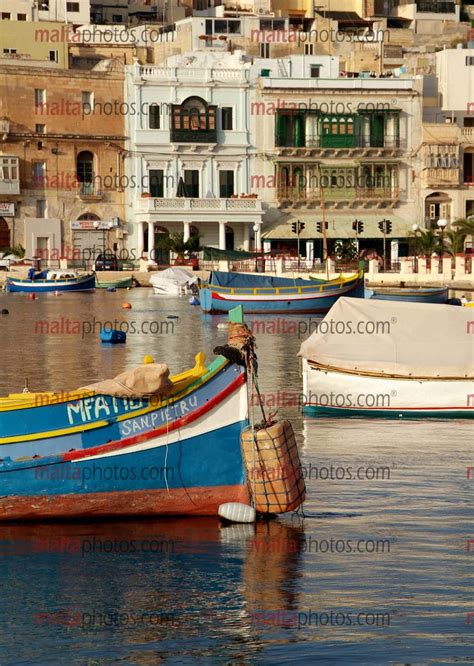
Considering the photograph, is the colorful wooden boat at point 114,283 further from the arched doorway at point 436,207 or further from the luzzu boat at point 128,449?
the luzzu boat at point 128,449

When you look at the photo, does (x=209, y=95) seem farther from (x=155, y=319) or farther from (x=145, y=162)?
(x=155, y=319)

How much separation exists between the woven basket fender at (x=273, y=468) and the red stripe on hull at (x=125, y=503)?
0.26 m

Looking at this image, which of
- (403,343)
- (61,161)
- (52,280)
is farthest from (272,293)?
(403,343)

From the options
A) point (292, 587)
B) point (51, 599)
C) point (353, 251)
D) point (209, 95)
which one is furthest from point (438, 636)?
point (209, 95)

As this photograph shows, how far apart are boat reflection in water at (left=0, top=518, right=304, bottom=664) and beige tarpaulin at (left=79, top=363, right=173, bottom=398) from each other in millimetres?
1789

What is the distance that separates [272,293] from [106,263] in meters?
27.1

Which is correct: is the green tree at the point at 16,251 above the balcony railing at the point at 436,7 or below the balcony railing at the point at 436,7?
below

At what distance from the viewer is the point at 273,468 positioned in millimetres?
18422

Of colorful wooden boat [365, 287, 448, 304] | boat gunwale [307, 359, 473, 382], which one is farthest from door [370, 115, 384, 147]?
boat gunwale [307, 359, 473, 382]

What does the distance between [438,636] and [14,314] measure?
51.7 meters

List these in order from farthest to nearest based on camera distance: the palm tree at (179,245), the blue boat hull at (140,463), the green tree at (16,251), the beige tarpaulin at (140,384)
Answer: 1. the green tree at (16,251)
2. the palm tree at (179,245)
3. the blue boat hull at (140,463)
4. the beige tarpaulin at (140,384)

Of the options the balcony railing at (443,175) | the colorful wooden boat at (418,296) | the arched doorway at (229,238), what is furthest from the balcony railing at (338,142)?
the colorful wooden boat at (418,296)

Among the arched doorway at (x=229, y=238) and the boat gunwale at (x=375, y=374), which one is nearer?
the boat gunwale at (x=375, y=374)

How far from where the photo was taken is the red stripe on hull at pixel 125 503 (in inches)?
723
